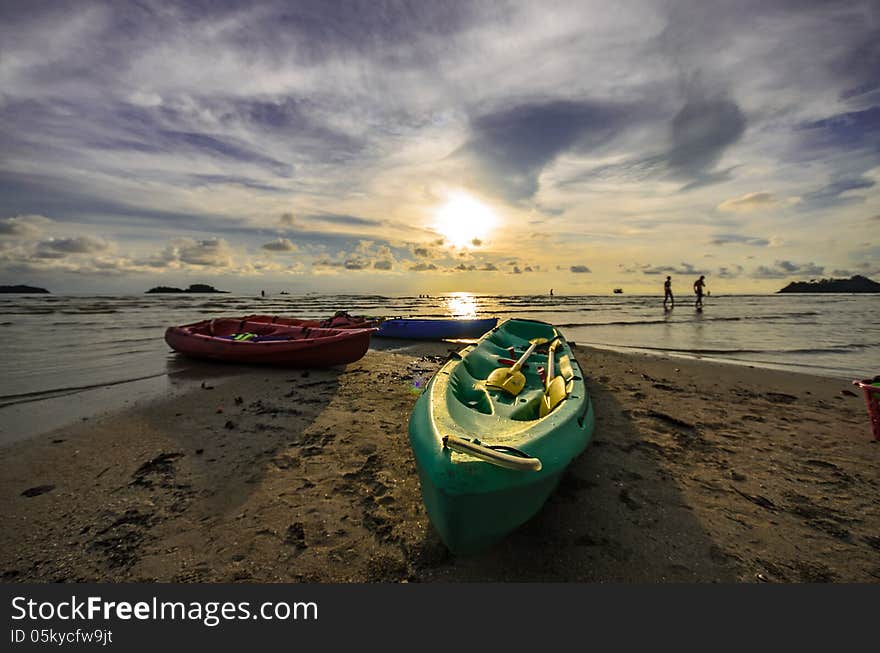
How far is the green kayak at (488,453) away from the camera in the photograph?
2.36m

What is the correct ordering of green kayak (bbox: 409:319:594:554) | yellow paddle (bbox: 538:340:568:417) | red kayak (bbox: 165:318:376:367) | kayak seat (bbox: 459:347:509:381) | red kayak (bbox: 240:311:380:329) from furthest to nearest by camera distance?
red kayak (bbox: 240:311:380:329), red kayak (bbox: 165:318:376:367), kayak seat (bbox: 459:347:509:381), yellow paddle (bbox: 538:340:568:417), green kayak (bbox: 409:319:594:554)

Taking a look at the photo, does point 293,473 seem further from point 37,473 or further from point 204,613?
Result: point 37,473

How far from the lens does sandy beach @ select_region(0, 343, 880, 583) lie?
2.74 metres

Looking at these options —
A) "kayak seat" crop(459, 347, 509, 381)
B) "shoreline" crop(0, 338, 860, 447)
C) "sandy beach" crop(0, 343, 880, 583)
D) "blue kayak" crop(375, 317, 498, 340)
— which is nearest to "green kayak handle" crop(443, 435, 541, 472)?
"sandy beach" crop(0, 343, 880, 583)

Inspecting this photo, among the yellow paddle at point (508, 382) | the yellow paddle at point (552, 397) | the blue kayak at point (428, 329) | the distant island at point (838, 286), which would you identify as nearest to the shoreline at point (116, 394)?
the yellow paddle at point (508, 382)

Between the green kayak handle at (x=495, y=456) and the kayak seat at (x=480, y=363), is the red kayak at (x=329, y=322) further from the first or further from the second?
the green kayak handle at (x=495, y=456)

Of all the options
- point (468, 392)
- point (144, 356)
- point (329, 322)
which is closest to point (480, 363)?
point (468, 392)

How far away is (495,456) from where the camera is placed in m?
2.44

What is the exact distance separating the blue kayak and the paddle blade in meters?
10.4

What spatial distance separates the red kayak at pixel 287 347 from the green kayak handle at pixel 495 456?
662 centimetres

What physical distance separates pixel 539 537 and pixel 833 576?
2061 millimetres

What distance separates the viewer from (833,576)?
105 inches

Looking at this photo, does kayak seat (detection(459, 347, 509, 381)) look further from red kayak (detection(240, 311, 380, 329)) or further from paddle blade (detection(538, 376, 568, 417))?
red kayak (detection(240, 311, 380, 329))

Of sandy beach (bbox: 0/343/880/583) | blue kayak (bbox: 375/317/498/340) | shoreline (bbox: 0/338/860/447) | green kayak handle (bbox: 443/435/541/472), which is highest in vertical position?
green kayak handle (bbox: 443/435/541/472)
